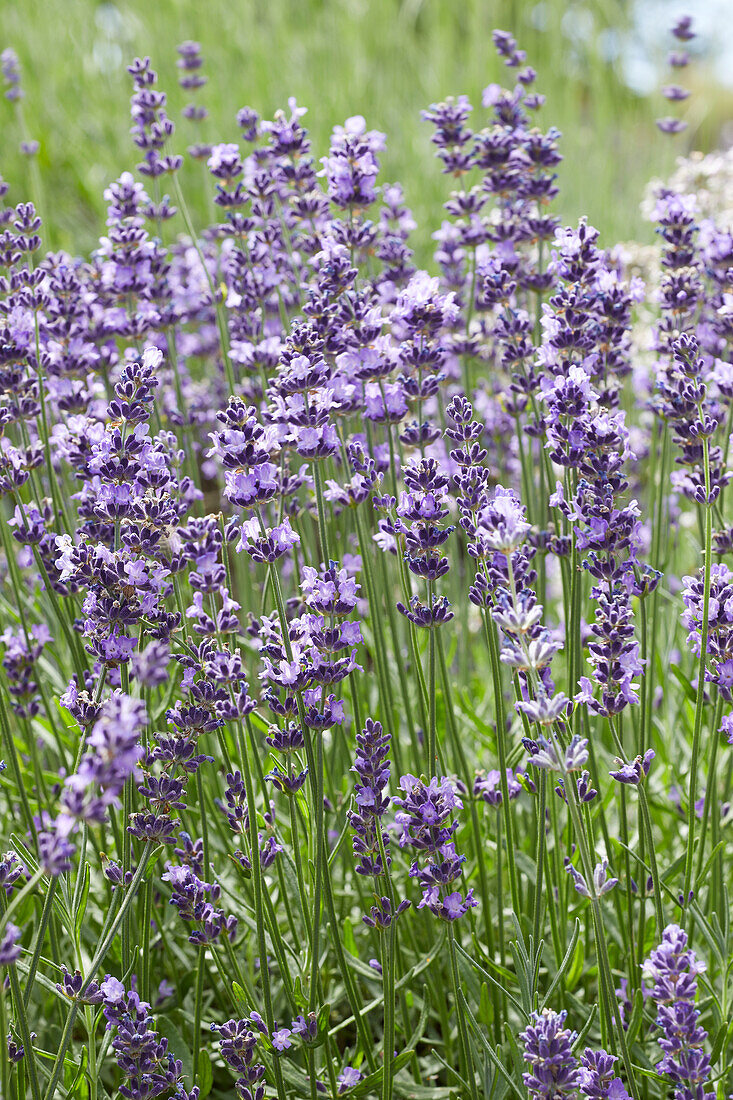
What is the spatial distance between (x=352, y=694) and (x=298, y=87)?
6.25m

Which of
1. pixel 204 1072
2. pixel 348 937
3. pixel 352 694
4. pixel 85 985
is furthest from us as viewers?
pixel 352 694

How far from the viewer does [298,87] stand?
7109mm

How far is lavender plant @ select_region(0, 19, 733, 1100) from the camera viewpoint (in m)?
1.57

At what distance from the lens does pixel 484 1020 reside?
1970 millimetres

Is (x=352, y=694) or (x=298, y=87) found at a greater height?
(x=298, y=87)

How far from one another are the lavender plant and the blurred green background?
13.2 ft

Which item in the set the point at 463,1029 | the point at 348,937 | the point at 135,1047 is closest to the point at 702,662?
the point at 463,1029

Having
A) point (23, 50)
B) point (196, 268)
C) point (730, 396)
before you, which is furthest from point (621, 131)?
point (730, 396)

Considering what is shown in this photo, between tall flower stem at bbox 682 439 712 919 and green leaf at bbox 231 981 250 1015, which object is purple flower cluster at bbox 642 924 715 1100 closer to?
tall flower stem at bbox 682 439 712 919

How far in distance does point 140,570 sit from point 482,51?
718cm

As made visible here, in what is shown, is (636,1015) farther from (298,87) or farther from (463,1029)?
(298,87)

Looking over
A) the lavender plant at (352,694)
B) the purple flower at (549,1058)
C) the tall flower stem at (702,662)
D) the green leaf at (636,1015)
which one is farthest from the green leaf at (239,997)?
the tall flower stem at (702,662)

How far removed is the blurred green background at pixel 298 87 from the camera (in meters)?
6.62

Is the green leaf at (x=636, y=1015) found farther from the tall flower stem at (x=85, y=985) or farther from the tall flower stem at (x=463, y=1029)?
the tall flower stem at (x=85, y=985)
